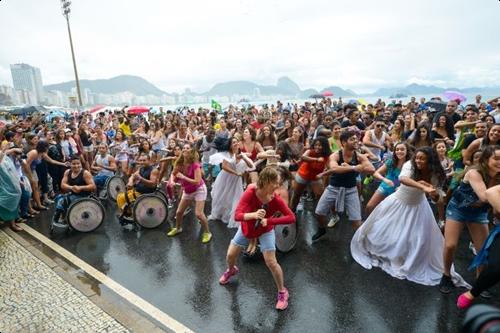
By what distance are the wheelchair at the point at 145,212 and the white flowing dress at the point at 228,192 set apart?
1055 millimetres

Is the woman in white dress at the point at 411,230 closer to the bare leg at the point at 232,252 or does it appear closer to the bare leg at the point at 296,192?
the bare leg at the point at 296,192

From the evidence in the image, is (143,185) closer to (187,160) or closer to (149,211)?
(149,211)

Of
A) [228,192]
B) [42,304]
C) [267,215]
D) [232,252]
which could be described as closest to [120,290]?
[42,304]

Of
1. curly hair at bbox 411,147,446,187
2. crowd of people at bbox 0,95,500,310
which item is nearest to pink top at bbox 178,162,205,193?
crowd of people at bbox 0,95,500,310

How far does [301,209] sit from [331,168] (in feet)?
7.58

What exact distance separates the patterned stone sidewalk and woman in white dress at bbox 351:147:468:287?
3546 mm

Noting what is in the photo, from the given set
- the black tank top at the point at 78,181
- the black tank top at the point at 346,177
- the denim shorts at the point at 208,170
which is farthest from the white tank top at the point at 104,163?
the black tank top at the point at 346,177

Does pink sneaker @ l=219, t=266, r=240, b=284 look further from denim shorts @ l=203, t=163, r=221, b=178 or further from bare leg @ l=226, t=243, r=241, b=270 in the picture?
denim shorts @ l=203, t=163, r=221, b=178

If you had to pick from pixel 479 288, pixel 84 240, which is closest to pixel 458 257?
pixel 479 288

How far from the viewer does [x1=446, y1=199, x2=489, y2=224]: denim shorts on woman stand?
3745 millimetres

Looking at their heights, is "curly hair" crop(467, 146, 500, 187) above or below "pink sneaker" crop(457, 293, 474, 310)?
above

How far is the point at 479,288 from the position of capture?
342 cm

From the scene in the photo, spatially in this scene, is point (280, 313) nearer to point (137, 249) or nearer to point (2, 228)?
point (137, 249)

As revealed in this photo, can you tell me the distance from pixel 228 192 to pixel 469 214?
13.4 feet
